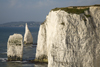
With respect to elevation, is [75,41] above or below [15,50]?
above

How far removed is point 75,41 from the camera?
26328 millimetres

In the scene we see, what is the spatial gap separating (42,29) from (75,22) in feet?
63.1

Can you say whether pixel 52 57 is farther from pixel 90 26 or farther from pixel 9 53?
pixel 9 53

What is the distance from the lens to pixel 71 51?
2622cm

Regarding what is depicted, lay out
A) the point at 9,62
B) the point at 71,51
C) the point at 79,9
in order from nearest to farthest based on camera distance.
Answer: the point at 71,51, the point at 79,9, the point at 9,62

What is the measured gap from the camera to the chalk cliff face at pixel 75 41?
26266mm

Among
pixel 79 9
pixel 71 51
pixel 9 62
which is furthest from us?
pixel 9 62

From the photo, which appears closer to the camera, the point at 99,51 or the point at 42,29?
the point at 99,51

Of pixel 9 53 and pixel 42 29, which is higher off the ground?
pixel 42 29

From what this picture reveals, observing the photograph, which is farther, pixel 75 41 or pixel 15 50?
pixel 15 50

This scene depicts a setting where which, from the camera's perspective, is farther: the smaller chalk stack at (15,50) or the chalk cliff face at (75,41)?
the smaller chalk stack at (15,50)

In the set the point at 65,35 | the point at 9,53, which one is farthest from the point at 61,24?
the point at 9,53

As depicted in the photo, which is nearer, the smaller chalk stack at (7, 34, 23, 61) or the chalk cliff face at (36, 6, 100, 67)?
the chalk cliff face at (36, 6, 100, 67)

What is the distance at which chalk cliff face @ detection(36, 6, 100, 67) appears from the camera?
26266mm
